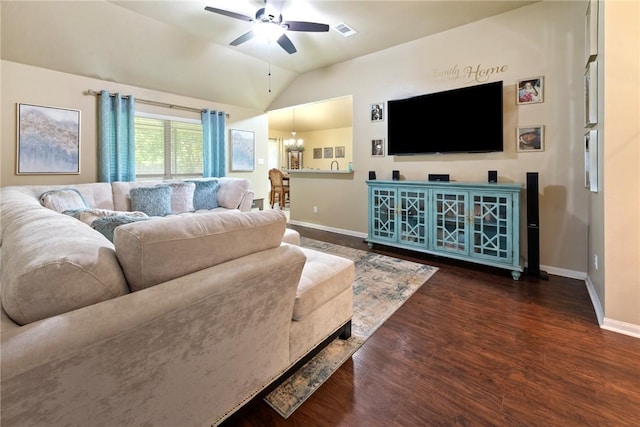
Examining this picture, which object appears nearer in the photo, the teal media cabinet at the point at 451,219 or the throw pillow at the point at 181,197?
the teal media cabinet at the point at 451,219

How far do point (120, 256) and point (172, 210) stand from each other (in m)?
3.54

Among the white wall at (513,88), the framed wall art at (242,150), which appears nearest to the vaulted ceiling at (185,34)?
the white wall at (513,88)

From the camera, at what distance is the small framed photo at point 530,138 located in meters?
3.17

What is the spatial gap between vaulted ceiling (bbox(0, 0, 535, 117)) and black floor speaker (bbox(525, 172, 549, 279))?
6.34 ft

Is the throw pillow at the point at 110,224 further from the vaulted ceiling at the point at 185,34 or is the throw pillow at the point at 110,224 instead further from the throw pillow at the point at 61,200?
the vaulted ceiling at the point at 185,34

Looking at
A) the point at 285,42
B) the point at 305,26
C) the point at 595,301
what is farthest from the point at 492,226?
the point at 285,42

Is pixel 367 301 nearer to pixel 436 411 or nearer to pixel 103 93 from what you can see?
pixel 436 411

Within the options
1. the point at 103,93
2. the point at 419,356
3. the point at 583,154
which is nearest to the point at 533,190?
the point at 583,154

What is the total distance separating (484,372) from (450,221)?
6.87 feet

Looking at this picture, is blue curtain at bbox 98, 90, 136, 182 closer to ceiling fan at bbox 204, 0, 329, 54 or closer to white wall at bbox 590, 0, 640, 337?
ceiling fan at bbox 204, 0, 329, 54

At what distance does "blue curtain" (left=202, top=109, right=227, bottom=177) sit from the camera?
5.39m

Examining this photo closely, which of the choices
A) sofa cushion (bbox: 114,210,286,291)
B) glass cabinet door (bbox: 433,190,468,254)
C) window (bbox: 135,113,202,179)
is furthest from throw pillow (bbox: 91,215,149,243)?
window (bbox: 135,113,202,179)

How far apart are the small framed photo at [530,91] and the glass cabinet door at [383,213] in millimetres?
1714

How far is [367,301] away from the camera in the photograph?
2549 millimetres
